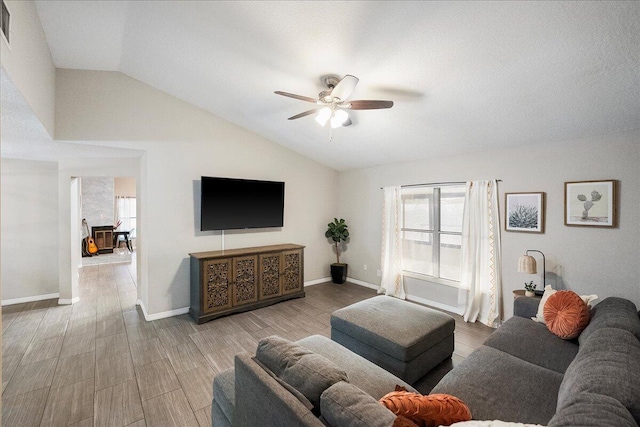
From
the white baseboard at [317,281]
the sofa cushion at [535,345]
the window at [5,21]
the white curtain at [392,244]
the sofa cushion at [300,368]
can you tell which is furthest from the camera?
the white baseboard at [317,281]

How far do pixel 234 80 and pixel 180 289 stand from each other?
2.98 metres

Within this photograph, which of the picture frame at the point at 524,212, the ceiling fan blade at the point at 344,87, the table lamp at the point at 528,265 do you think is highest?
the ceiling fan blade at the point at 344,87

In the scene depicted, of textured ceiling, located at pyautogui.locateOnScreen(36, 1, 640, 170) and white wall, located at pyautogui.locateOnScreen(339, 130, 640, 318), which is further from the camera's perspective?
white wall, located at pyautogui.locateOnScreen(339, 130, 640, 318)

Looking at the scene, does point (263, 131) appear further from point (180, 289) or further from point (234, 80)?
point (180, 289)

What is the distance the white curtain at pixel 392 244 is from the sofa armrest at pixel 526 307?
6.58 ft

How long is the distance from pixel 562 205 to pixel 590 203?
0.24m

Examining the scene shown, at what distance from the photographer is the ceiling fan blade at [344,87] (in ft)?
7.02

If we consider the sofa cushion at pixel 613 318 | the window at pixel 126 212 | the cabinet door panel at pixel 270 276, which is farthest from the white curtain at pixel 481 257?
the window at pixel 126 212

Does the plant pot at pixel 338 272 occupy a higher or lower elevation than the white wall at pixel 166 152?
lower

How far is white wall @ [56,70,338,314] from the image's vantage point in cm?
332

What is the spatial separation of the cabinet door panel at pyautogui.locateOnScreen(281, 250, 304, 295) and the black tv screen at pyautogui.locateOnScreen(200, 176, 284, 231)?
0.62 m

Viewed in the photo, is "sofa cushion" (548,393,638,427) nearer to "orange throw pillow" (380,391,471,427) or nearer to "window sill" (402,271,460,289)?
"orange throw pillow" (380,391,471,427)

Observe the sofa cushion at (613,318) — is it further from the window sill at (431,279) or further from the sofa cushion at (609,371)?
the window sill at (431,279)

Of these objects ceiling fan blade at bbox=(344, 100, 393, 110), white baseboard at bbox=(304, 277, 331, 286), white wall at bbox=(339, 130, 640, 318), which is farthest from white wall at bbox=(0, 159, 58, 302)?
white wall at bbox=(339, 130, 640, 318)
